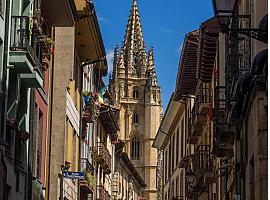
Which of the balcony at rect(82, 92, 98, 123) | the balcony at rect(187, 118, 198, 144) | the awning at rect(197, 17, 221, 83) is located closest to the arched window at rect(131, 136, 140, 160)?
the balcony at rect(187, 118, 198, 144)

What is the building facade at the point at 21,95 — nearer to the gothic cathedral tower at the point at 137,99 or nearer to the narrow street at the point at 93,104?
the narrow street at the point at 93,104

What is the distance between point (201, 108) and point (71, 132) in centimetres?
587

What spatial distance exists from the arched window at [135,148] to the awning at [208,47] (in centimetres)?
13605

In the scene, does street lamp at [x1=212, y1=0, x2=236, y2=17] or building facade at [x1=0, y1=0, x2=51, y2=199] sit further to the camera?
building facade at [x1=0, y1=0, x2=51, y2=199]

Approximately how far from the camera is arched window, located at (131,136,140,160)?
577 ft

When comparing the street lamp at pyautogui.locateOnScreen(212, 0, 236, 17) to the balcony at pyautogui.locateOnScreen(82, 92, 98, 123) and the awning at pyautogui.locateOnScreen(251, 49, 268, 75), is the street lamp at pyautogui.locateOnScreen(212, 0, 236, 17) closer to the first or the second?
the awning at pyautogui.locateOnScreen(251, 49, 268, 75)

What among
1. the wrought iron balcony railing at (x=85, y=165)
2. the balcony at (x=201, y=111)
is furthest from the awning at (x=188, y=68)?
the wrought iron balcony railing at (x=85, y=165)

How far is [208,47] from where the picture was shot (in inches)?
1411

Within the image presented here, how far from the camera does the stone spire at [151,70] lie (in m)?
178

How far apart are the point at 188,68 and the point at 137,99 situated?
133619 millimetres

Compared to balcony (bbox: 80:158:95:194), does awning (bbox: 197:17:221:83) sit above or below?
above

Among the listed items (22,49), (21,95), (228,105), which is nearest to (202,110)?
(21,95)

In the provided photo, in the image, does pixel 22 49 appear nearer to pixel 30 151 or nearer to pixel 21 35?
pixel 21 35

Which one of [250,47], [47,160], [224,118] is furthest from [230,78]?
[47,160]
